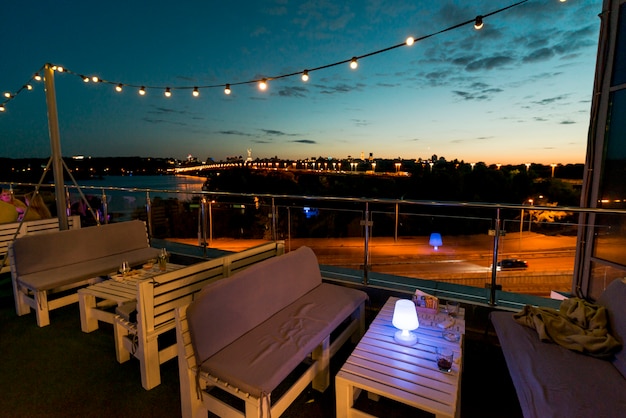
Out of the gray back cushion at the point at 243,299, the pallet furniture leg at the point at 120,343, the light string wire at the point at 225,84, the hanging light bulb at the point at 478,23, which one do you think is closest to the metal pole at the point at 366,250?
the gray back cushion at the point at 243,299

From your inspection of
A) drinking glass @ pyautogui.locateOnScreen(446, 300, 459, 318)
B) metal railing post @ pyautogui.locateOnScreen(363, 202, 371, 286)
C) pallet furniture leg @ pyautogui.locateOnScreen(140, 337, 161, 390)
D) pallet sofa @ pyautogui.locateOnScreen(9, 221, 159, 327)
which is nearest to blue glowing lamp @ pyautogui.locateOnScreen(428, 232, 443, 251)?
metal railing post @ pyautogui.locateOnScreen(363, 202, 371, 286)

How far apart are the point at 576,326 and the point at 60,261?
15.9 ft

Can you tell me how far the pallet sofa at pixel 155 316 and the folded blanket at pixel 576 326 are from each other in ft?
8.20

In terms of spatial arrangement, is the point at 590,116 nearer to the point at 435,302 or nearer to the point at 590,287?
the point at 590,287

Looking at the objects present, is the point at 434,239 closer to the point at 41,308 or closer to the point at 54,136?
the point at 41,308

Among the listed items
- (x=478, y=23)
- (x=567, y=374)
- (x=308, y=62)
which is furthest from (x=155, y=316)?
(x=308, y=62)

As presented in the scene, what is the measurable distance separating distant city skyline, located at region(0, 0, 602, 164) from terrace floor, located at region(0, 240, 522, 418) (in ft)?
8.66

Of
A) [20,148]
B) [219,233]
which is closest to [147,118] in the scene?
[20,148]

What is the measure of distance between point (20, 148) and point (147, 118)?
658 cm

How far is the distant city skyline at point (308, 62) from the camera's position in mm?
5180

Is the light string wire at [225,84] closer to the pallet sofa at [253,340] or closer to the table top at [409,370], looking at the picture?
the pallet sofa at [253,340]

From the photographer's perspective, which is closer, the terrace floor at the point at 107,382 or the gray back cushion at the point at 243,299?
the gray back cushion at the point at 243,299

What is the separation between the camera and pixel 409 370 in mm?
1771

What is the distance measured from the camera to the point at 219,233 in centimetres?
573
